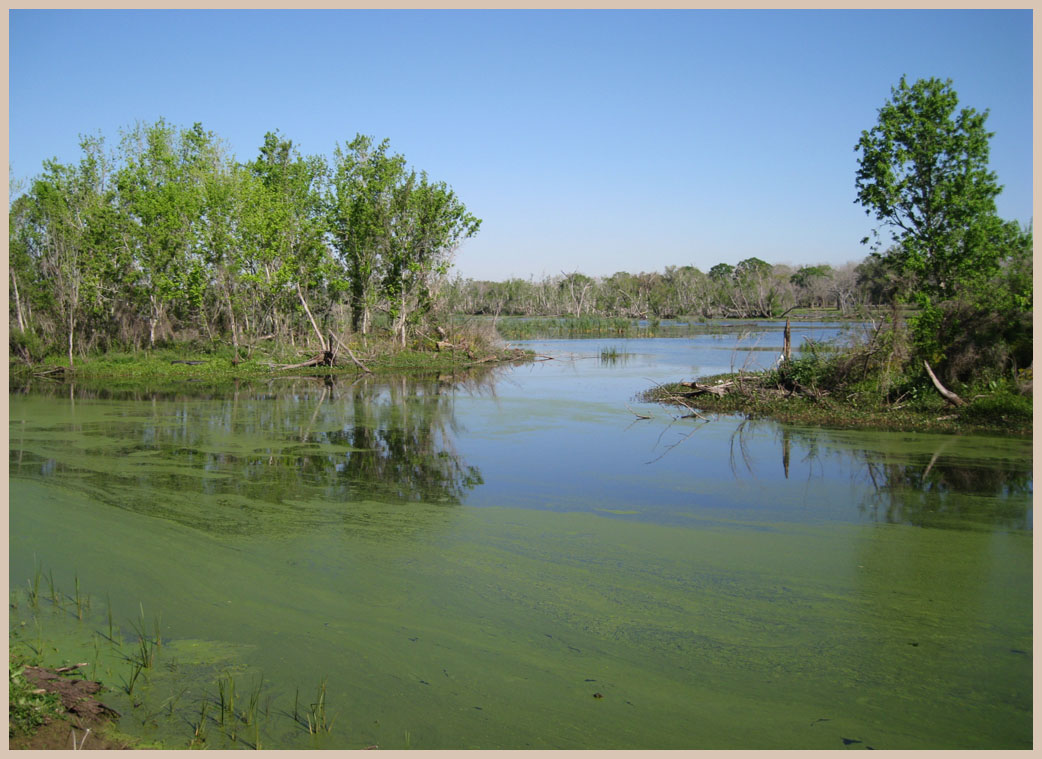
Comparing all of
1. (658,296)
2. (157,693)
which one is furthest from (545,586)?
(658,296)

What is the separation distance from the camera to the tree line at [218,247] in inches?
972

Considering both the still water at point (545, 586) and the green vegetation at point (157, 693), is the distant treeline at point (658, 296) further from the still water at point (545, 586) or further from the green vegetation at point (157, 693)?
the green vegetation at point (157, 693)

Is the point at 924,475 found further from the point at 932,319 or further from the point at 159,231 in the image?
the point at 159,231

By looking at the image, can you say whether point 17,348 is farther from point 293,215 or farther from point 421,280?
point 421,280

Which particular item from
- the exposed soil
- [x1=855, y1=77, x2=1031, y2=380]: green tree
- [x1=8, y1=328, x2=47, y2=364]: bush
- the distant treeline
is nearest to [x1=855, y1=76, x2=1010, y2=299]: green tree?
[x1=855, y1=77, x2=1031, y2=380]: green tree

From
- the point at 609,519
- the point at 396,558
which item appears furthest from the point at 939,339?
the point at 396,558

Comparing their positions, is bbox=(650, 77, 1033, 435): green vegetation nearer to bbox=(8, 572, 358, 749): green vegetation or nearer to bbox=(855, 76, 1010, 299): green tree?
bbox=(855, 76, 1010, 299): green tree

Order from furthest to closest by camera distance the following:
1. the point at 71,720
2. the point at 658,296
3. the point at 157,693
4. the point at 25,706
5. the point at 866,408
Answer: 1. the point at 658,296
2. the point at 866,408
3. the point at 157,693
4. the point at 71,720
5. the point at 25,706

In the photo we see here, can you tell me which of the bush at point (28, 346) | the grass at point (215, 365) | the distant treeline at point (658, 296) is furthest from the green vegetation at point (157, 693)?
the distant treeline at point (658, 296)

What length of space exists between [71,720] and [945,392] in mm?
14091

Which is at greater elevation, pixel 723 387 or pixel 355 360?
pixel 355 360

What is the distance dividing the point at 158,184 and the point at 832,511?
87.4ft

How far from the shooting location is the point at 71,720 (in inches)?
154

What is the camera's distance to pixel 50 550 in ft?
23.0
